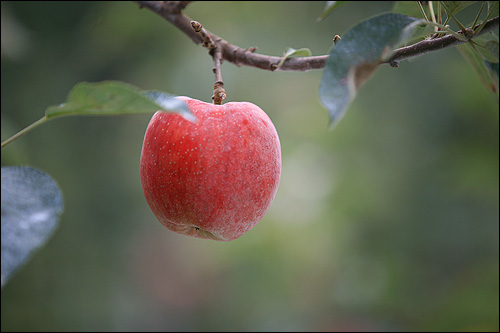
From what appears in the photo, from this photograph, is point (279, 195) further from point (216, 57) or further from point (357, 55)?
point (357, 55)

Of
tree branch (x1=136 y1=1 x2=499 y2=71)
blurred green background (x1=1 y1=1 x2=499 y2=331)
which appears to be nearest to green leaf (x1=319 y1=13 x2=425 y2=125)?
tree branch (x1=136 y1=1 x2=499 y2=71)

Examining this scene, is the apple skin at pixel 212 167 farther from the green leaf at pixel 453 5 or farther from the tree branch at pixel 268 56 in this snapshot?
the green leaf at pixel 453 5

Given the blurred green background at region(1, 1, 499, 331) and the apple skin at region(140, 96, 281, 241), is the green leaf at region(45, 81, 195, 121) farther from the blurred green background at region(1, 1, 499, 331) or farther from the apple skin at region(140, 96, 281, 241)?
the blurred green background at region(1, 1, 499, 331)

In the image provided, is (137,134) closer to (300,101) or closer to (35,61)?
(35,61)

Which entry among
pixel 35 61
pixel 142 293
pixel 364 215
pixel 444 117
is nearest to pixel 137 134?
pixel 35 61

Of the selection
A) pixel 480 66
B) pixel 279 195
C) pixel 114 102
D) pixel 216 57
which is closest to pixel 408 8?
pixel 480 66
